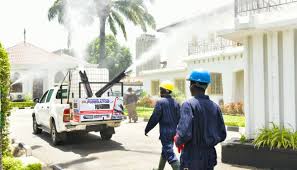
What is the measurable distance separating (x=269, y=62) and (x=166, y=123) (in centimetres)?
274

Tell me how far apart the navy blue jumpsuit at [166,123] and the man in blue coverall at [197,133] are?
1753 mm

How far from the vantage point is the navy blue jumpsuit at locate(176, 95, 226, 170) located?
3.54 meters

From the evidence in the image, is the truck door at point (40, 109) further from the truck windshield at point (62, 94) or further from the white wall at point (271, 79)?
the white wall at point (271, 79)

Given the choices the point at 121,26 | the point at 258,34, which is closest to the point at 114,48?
the point at 121,26

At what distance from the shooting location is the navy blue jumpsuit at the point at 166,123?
5422 mm

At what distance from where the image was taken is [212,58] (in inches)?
756

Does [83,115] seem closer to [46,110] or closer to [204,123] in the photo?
[46,110]

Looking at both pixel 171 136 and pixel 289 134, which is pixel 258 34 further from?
pixel 171 136

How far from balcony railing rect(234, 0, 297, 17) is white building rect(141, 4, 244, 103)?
9793 millimetres

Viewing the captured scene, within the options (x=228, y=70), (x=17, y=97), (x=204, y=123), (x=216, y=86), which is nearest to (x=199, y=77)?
(x=204, y=123)

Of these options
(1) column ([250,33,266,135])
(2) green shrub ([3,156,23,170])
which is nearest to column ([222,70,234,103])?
(1) column ([250,33,266,135])

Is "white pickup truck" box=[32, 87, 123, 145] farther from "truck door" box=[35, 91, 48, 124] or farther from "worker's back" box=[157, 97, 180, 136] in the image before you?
"worker's back" box=[157, 97, 180, 136]

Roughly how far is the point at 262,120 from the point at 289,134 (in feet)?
2.34

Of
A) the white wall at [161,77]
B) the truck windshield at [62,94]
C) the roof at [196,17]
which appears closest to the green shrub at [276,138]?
the truck windshield at [62,94]
